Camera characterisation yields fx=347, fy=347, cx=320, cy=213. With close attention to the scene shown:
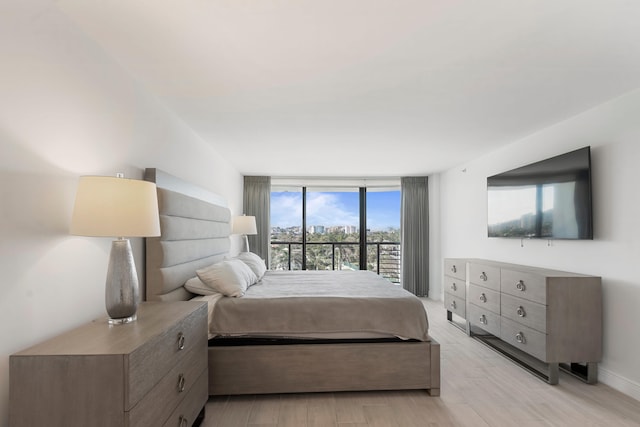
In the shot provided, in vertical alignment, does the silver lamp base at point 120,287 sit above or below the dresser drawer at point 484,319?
above

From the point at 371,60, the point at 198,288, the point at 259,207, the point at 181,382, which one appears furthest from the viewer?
the point at 259,207

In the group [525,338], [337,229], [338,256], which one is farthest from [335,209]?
[525,338]

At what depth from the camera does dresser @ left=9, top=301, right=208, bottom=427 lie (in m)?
1.27

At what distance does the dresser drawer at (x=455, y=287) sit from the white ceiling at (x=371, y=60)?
1.95 m

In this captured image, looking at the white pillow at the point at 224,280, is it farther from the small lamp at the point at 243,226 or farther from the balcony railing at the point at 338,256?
the balcony railing at the point at 338,256

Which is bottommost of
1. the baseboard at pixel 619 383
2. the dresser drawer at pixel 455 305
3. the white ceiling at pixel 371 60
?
the baseboard at pixel 619 383

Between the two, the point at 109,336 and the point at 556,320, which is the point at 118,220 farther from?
the point at 556,320

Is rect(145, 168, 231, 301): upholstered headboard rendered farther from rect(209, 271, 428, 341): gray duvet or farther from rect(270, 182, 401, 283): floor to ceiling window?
rect(270, 182, 401, 283): floor to ceiling window

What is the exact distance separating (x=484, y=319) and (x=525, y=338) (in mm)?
684

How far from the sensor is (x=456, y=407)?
2.46 meters

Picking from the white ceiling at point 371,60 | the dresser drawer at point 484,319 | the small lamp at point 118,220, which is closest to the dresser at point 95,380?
the small lamp at point 118,220

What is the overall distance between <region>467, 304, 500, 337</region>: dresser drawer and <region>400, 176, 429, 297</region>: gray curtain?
7.89 feet

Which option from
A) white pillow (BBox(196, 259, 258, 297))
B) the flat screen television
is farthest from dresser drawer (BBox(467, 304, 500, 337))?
white pillow (BBox(196, 259, 258, 297))

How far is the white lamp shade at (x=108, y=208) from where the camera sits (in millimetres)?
1565
